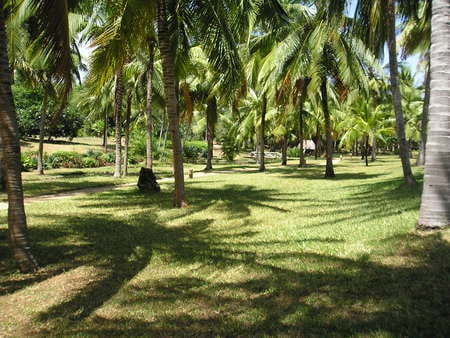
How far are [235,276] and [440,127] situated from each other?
3833mm

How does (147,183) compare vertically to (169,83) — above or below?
below

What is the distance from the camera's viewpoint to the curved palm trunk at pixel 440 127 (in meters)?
6.33

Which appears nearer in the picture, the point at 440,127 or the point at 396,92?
the point at 440,127

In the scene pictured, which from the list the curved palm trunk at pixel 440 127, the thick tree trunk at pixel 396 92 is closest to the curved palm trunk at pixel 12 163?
the curved palm trunk at pixel 440 127

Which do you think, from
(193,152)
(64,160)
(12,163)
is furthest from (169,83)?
(193,152)

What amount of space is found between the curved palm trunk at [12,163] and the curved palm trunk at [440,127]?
5.93 m

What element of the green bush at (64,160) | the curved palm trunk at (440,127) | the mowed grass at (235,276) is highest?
the curved palm trunk at (440,127)

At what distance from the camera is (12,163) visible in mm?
5816

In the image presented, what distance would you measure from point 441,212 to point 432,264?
1.61 m

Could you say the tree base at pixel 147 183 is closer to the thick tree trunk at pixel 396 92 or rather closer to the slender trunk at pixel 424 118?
the thick tree trunk at pixel 396 92

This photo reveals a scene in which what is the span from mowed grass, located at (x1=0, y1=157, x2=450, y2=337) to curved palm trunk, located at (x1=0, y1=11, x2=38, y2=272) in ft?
0.97

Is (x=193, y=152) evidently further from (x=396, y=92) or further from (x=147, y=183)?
(x=396, y=92)

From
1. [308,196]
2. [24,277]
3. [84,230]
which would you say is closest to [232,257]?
[24,277]

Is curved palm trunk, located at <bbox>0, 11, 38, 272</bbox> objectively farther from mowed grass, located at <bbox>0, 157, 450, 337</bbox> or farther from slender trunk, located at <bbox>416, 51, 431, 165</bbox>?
slender trunk, located at <bbox>416, 51, 431, 165</bbox>
